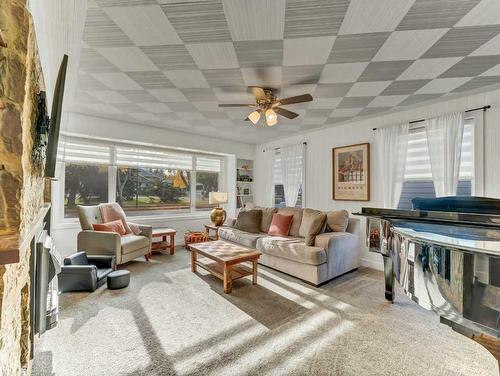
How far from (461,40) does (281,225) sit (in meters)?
3.03

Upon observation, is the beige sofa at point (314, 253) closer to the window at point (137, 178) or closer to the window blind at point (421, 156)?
the window blind at point (421, 156)

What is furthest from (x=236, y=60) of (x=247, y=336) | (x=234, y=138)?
(x=234, y=138)

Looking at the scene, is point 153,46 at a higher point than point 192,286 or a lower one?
higher

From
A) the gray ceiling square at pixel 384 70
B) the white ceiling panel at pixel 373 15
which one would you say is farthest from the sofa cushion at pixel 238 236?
the white ceiling panel at pixel 373 15

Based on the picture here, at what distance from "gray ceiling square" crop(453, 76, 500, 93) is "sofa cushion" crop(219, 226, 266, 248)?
3.32 m

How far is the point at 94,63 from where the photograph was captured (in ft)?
7.30

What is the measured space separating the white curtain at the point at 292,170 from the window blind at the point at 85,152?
360 cm

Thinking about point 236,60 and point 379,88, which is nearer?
point 236,60

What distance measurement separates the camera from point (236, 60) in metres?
2.17

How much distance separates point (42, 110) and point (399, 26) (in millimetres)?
2514

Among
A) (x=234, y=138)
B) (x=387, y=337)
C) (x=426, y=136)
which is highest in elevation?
(x=234, y=138)

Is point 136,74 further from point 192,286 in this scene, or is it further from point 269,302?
point 269,302

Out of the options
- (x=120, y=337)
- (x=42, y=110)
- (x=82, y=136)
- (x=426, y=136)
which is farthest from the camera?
(x=82, y=136)

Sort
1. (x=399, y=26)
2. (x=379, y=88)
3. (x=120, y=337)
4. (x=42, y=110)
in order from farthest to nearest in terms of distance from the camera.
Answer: (x=379, y=88) < (x=120, y=337) < (x=399, y=26) < (x=42, y=110)
